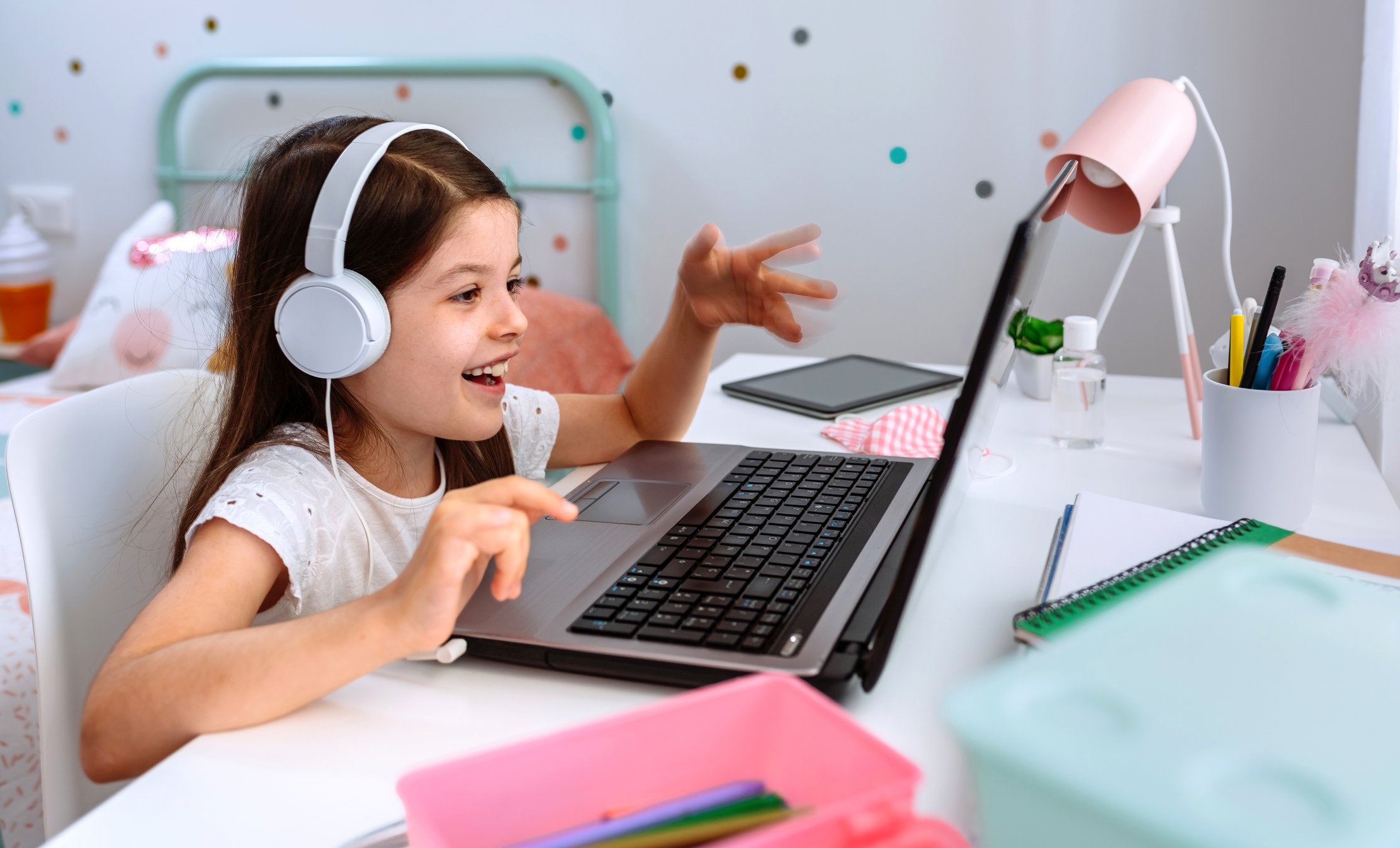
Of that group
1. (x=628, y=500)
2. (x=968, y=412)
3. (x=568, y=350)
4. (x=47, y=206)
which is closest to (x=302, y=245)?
(x=628, y=500)

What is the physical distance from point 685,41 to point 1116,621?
1.78 meters

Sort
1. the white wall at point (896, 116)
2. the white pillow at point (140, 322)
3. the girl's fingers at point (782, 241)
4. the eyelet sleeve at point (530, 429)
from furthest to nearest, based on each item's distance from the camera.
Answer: the white pillow at point (140, 322) → the white wall at point (896, 116) → the eyelet sleeve at point (530, 429) → the girl's fingers at point (782, 241)

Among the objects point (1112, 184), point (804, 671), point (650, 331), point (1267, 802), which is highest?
point (1112, 184)

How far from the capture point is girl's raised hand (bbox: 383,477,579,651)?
58 centimetres

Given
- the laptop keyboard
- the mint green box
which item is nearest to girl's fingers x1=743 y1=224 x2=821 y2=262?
the laptop keyboard

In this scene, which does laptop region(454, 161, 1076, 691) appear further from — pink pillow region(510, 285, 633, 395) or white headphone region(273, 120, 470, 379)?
pink pillow region(510, 285, 633, 395)

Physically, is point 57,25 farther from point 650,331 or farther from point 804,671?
point 804,671

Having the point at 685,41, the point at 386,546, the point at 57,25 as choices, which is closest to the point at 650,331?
the point at 685,41

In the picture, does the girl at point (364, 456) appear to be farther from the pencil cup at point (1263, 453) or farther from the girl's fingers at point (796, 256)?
the pencil cup at point (1263, 453)

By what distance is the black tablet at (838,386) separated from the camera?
121 centimetres

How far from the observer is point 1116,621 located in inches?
12.7

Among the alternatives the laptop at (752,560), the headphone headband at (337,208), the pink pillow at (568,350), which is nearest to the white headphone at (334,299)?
the headphone headband at (337,208)

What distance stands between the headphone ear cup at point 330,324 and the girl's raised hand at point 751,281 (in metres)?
0.37

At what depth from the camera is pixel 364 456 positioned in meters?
0.94
